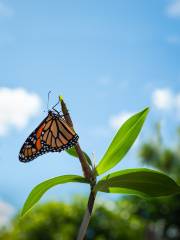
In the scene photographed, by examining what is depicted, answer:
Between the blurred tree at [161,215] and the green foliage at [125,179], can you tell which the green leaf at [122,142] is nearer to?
the green foliage at [125,179]

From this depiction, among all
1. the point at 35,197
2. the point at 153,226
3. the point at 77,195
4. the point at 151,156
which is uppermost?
the point at 151,156

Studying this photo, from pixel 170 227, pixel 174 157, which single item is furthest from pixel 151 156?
pixel 170 227

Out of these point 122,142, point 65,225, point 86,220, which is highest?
point 65,225

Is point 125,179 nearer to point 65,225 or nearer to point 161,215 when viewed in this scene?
point 65,225

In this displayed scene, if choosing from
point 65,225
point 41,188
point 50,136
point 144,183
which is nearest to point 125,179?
point 144,183

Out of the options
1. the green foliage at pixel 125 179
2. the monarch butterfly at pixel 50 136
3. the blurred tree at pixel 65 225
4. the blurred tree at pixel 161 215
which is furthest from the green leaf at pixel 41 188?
the blurred tree at pixel 161 215

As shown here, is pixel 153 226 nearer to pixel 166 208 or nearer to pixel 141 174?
pixel 166 208
